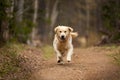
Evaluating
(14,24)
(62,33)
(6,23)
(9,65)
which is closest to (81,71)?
(62,33)

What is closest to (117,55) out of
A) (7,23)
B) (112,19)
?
(7,23)

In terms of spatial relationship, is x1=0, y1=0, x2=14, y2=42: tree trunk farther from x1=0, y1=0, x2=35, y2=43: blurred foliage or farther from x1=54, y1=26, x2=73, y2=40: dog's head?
x1=54, y1=26, x2=73, y2=40: dog's head

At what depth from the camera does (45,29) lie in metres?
54.3

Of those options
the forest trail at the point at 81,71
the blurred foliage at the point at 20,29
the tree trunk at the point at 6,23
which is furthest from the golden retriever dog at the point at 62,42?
the blurred foliage at the point at 20,29

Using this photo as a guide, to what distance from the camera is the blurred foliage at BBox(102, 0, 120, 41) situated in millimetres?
25995

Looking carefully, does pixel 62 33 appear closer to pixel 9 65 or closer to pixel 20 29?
pixel 9 65

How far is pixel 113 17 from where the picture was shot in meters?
27.2

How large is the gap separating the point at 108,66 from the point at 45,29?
130 feet

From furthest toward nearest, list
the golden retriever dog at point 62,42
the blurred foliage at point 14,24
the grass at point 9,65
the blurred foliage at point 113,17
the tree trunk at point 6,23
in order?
the blurred foliage at point 113,17 → the tree trunk at point 6,23 → the blurred foliage at point 14,24 → the golden retriever dog at point 62,42 → the grass at point 9,65

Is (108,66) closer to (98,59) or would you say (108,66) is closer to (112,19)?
(98,59)

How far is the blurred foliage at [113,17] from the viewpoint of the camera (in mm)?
25995

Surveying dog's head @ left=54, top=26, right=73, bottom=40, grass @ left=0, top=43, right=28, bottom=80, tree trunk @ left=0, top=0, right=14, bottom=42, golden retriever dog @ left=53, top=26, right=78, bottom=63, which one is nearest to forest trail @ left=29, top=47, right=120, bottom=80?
golden retriever dog @ left=53, top=26, right=78, bottom=63

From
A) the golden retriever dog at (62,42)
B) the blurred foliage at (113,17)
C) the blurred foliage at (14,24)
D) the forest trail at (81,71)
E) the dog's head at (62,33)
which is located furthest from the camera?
the blurred foliage at (113,17)

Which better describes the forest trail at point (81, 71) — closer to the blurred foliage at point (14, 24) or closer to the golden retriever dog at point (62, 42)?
the golden retriever dog at point (62, 42)
